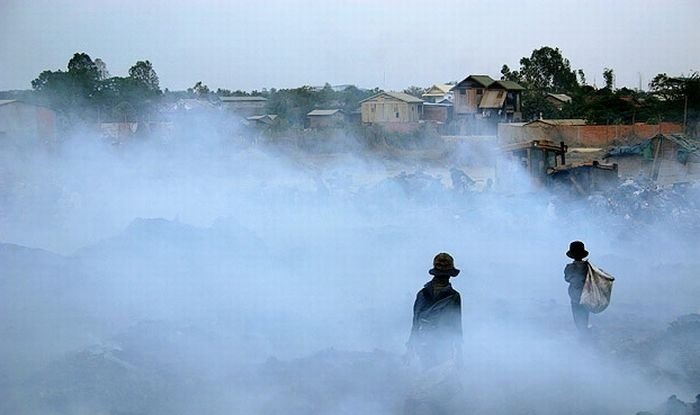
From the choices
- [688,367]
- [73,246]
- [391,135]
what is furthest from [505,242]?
[391,135]

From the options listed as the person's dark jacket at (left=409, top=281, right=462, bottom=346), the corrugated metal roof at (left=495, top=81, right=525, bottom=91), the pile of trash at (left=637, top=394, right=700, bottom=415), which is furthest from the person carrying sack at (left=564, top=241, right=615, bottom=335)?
the corrugated metal roof at (left=495, top=81, right=525, bottom=91)

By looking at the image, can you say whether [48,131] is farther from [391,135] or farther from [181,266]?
[391,135]

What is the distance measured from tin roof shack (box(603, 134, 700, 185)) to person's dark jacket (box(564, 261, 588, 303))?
1291 cm

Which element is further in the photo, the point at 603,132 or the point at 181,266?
the point at 603,132

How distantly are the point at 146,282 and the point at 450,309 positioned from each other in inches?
203

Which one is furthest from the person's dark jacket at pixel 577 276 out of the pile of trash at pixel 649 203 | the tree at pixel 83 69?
the tree at pixel 83 69

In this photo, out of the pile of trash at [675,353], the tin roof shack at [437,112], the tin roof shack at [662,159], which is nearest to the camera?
the pile of trash at [675,353]

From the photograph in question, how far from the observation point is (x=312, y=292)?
898cm

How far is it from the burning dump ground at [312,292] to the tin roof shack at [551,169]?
1.77ft

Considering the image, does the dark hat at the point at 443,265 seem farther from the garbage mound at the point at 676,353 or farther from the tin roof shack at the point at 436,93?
the tin roof shack at the point at 436,93

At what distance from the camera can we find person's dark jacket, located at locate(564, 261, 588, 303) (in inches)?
242

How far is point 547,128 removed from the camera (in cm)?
2698

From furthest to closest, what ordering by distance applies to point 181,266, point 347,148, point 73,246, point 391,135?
point 391,135, point 347,148, point 73,246, point 181,266

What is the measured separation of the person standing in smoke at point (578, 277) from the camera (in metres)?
6.15
